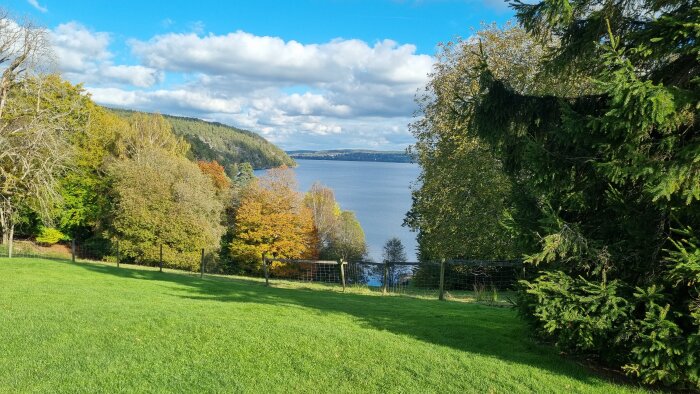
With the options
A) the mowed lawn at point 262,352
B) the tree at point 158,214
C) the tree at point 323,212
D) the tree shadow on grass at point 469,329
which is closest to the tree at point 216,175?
the tree at point 323,212

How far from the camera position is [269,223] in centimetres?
3906

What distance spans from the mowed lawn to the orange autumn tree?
28.5m

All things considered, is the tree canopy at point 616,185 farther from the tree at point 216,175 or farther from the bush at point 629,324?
the tree at point 216,175

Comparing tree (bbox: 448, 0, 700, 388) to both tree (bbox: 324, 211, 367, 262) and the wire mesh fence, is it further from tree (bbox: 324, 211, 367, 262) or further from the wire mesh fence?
tree (bbox: 324, 211, 367, 262)

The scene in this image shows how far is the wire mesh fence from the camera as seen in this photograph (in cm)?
1624

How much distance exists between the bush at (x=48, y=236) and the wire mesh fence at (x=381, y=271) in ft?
2.03

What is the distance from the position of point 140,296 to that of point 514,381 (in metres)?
9.35

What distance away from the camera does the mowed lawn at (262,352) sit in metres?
5.68

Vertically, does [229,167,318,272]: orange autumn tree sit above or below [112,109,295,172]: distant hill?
below

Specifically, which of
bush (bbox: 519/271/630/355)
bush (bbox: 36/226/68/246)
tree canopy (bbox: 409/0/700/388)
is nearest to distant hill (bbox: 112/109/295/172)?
bush (bbox: 36/226/68/246)

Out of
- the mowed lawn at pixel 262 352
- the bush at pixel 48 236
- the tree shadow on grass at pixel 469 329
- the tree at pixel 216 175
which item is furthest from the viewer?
the tree at pixel 216 175

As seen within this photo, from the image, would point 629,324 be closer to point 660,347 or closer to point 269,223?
point 660,347

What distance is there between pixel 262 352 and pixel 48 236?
132 ft

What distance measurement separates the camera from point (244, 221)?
129 ft
